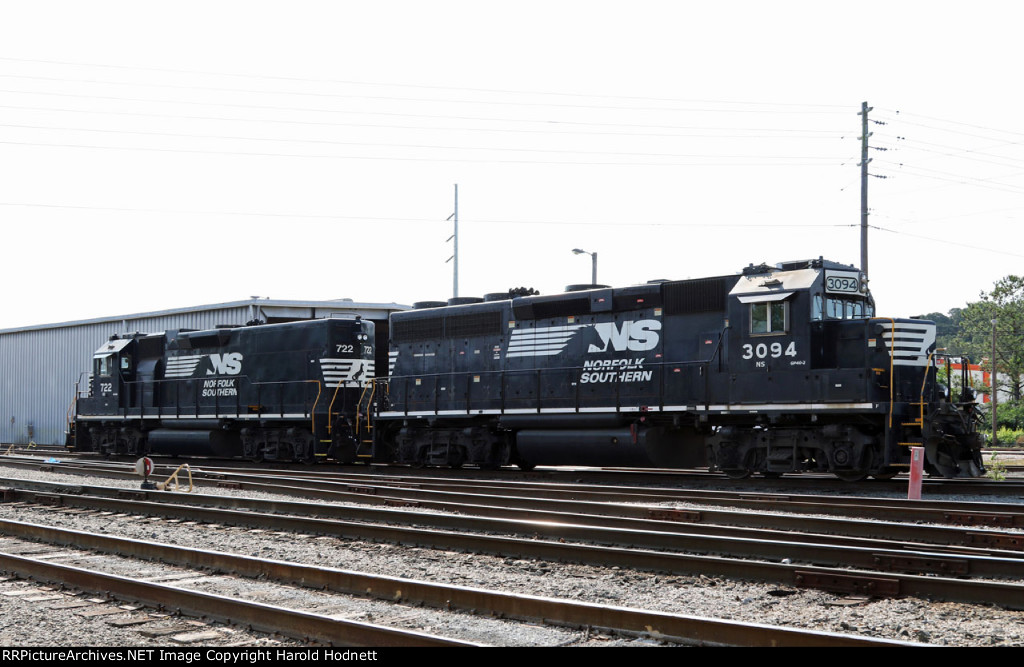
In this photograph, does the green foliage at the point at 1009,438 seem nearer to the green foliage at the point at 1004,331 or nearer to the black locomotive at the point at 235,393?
the green foliage at the point at 1004,331

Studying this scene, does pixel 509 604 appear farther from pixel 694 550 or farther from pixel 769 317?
pixel 769 317

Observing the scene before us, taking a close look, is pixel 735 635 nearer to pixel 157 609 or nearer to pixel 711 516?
pixel 157 609

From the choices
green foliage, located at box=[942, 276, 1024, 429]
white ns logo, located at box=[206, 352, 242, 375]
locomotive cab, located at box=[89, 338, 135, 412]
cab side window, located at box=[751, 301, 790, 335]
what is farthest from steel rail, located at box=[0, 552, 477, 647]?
green foliage, located at box=[942, 276, 1024, 429]

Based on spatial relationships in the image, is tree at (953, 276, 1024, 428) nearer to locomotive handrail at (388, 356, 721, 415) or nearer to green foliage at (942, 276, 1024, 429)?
green foliage at (942, 276, 1024, 429)

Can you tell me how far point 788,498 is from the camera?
511 inches

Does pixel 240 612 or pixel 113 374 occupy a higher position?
pixel 113 374

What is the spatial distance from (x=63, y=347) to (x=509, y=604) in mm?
36096

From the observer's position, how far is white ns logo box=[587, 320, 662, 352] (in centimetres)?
1758

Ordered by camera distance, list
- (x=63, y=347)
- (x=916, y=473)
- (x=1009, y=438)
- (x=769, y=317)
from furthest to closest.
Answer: (x=1009, y=438), (x=63, y=347), (x=769, y=317), (x=916, y=473)

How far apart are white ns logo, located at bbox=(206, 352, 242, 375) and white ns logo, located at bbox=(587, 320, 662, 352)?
1048 cm

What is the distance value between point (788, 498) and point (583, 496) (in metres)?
3.00

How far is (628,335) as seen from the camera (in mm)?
17953

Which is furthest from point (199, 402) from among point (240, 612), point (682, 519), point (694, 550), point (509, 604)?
point (509, 604)
